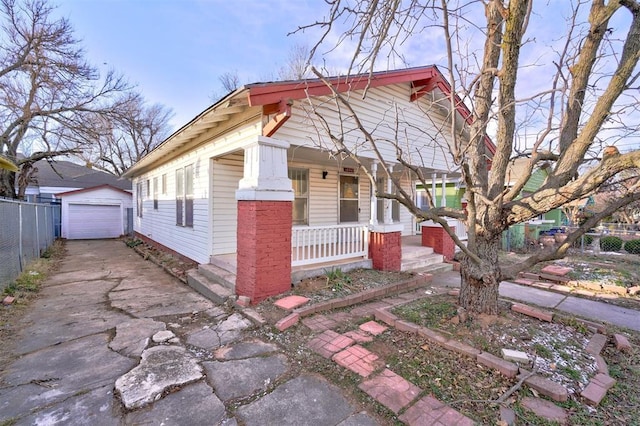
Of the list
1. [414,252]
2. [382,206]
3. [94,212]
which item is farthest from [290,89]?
[94,212]

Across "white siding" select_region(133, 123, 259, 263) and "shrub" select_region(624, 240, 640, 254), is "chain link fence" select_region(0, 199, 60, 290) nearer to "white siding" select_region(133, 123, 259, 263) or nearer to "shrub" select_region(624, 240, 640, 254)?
"white siding" select_region(133, 123, 259, 263)

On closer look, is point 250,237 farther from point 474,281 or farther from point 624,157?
point 624,157

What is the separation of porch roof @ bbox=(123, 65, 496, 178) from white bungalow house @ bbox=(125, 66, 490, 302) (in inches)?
0.8

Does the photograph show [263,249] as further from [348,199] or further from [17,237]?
[17,237]

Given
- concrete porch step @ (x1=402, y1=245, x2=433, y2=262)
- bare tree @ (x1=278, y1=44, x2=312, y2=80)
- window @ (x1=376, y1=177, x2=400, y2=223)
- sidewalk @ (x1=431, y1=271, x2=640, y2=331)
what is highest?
bare tree @ (x1=278, y1=44, x2=312, y2=80)

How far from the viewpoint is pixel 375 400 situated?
2.35 m

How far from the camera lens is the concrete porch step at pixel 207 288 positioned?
15.8ft

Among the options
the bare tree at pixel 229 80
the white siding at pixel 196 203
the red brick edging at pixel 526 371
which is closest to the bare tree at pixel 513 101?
the red brick edging at pixel 526 371

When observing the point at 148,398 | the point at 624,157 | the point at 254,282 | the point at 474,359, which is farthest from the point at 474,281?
the point at 148,398

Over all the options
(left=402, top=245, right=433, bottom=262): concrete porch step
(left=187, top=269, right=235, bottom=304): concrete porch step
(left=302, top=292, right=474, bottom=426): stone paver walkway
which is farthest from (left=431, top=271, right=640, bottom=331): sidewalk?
(left=187, top=269, right=235, bottom=304): concrete porch step

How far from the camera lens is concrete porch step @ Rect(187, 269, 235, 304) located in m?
4.80

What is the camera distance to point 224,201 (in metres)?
6.39

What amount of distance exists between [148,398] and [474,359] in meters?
2.98

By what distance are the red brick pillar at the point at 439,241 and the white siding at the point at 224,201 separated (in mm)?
5526
